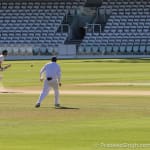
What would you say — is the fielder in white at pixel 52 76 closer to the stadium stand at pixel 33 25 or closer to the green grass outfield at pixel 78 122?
the green grass outfield at pixel 78 122

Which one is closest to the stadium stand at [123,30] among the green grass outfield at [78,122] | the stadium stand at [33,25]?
the stadium stand at [33,25]

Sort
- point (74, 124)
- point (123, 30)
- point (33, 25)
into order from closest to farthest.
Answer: point (74, 124)
point (123, 30)
point (33, 25)

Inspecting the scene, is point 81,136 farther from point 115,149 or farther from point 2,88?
point 2,88

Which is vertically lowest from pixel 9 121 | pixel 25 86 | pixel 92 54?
pixel 92 54

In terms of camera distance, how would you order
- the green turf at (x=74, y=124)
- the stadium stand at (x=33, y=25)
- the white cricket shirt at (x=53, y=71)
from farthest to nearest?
the stadium stand at (x=33, y=25) → the white cricket shirt at (x=53, y=71) → the green turf at (x=74, y=124)

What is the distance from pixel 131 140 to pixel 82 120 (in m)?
4.64

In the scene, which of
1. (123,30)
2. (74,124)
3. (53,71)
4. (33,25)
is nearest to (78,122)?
(74,124)

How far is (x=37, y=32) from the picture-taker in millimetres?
88438

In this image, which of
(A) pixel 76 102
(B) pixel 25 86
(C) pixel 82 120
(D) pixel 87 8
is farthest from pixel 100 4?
(C) pixel 82 120

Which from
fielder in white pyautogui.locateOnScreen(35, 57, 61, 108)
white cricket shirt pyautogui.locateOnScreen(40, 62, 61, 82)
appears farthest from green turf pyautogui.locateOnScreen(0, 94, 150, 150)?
white cricket shirt pyautogui.locateOnScreen(40, 62, 61, 82)

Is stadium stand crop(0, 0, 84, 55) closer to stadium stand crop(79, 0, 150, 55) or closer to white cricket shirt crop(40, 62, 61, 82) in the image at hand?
stadium stand crop(79, 0, 150, 55)

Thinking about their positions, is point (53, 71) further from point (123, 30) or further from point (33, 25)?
point (33, 25)

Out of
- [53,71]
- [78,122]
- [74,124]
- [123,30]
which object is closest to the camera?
[74,124]

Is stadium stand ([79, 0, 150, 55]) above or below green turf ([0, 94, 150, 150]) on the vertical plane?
below
